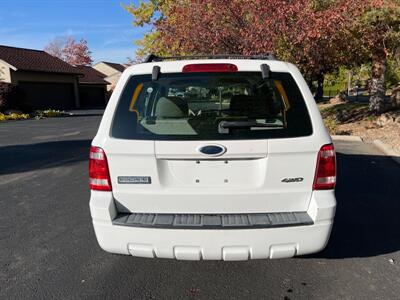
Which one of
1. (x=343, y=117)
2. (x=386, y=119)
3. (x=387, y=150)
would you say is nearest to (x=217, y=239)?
(x=387, y=150)

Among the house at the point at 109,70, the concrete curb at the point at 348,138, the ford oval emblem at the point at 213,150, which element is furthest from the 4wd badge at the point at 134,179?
the house at the point at 109,70

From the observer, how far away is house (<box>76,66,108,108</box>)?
1491 inches

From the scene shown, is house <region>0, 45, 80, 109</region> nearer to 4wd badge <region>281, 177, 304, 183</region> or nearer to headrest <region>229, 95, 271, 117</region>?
headrest <region>229, 95, 271, 117</region>

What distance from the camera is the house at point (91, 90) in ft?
124

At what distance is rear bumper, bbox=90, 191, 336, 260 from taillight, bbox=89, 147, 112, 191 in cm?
6

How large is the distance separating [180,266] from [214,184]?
1.15 m

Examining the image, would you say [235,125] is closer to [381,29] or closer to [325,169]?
[325,169]

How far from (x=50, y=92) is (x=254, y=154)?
31865mm

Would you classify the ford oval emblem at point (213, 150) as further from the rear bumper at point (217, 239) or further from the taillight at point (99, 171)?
the taillight at point (99, 171)

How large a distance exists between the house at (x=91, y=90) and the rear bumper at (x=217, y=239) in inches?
1410

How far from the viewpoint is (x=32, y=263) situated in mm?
3531

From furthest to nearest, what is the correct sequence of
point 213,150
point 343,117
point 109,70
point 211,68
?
point 109,70
point 343,117
point 211,68
point 213,150

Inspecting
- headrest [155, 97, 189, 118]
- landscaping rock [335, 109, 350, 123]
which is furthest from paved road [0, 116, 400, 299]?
landscaping rock [335, 109, 350, 123]

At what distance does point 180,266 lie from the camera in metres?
3.42
